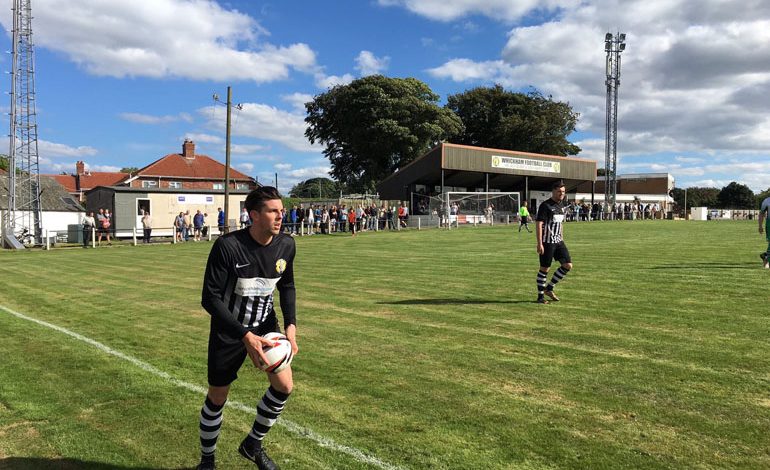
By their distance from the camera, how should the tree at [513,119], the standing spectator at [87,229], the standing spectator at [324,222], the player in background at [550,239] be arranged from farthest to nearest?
the tree at [513,119] < the standing spectator at [324,222] < the standing spectator at [87,229] < the player in background at [550,239]

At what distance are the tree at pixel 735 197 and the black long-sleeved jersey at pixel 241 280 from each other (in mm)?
119649

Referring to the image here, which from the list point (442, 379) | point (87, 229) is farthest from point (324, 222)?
point (442, 379)

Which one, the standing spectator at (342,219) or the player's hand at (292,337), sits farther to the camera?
the standing spectator at (342,219)

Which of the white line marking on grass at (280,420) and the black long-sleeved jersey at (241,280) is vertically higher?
the black long-sleeved jersey at (241,280)

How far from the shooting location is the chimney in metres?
61.3

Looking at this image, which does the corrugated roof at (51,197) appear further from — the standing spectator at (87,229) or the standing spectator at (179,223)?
the standing spectator at (179,223)

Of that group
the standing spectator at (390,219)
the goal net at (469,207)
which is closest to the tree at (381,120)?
the goal net at (469,207)

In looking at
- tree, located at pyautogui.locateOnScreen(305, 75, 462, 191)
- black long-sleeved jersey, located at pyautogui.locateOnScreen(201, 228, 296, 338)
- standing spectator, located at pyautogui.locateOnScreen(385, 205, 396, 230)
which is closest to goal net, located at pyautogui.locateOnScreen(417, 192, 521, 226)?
standing spectator, located at pyautogui.locateOnScreen(385, 205, 396, 230)

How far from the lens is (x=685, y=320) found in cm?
742

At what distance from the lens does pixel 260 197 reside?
11.5 ft

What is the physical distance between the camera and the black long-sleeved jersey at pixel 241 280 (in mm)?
3414

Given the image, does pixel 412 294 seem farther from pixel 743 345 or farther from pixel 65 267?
pixel 65 267

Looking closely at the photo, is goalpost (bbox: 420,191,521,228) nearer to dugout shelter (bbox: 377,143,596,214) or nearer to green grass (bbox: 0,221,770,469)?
dugout shelter (bbox: 377,143,596,214)

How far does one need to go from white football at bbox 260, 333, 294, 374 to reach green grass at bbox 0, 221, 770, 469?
2.53 ft
